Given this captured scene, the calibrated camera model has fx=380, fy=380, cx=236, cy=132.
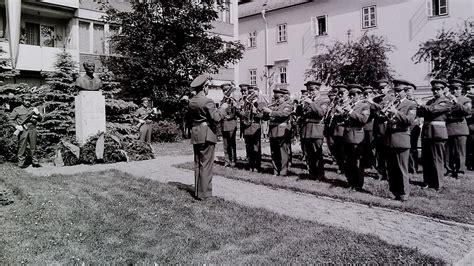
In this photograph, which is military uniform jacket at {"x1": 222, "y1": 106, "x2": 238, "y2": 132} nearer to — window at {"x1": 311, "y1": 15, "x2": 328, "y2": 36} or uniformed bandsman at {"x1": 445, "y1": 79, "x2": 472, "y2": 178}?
uniformed bandsman at {"x1": 445, "y1": 79, "x2": 472, "y2": 178}

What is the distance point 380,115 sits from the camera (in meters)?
7.52

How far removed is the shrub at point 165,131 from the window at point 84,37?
333 inches

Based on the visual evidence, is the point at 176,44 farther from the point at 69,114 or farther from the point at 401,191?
the point at 401,191

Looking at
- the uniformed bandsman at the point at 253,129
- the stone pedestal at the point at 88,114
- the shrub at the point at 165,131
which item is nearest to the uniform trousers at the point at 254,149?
the uniformed bandsman at the point at 253,129

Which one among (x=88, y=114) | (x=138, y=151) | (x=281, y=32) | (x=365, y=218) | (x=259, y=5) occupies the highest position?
(x=259, y=5)

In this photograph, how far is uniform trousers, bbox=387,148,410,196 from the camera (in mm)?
6930

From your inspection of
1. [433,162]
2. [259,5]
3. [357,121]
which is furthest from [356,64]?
[259,5]

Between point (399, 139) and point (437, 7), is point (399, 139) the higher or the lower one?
the lower one

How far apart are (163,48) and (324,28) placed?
18352mm

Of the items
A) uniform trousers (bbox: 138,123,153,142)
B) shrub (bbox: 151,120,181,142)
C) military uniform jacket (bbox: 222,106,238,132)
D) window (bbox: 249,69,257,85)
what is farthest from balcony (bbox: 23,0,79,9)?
window (bbox: 249,69,257,85)

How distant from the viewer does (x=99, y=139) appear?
1122 cm

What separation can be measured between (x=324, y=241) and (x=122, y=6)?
76.2 ft

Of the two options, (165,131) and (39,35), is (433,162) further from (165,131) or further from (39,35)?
(39,35)

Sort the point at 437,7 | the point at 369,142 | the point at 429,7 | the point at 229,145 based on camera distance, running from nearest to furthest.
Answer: the point at 369,142
the point at 229,145
the point at 437,7
the point at 429,7
